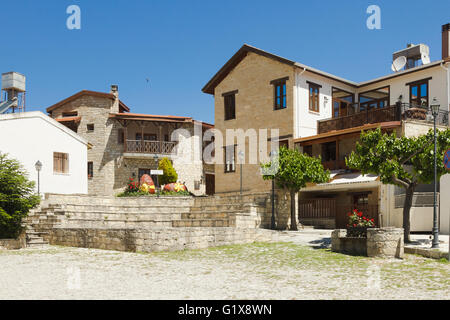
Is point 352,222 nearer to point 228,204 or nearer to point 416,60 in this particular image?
point 228,204

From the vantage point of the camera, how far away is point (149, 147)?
38.1 metres

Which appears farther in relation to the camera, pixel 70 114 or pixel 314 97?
pixel 70 114

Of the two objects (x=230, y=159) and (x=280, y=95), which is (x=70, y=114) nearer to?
(x=230, y=159)

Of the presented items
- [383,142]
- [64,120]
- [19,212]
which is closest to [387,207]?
[383,142]

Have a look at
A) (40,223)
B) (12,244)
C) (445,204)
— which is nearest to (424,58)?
(445,204)

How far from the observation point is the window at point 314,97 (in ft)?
91.0

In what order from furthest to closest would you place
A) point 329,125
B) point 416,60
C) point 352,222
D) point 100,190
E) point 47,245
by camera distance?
point 100,190, point 416,60, point 329,125, point 47,245, point 352,222

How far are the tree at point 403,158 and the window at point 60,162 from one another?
16730 millimetres

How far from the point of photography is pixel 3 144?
23.2m

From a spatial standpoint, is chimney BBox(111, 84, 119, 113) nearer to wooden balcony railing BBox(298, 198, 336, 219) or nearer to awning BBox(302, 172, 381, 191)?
wooden balcony railing BBox(298, 198, 336, 219)

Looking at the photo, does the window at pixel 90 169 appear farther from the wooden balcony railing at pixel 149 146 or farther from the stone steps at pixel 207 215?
the stone steps at pixel 207 215

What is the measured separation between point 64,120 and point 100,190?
6559mm

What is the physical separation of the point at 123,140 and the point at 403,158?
2662 centimetres

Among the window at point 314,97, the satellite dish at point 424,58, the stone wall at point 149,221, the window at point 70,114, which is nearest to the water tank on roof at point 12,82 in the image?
the window at point 70,114
